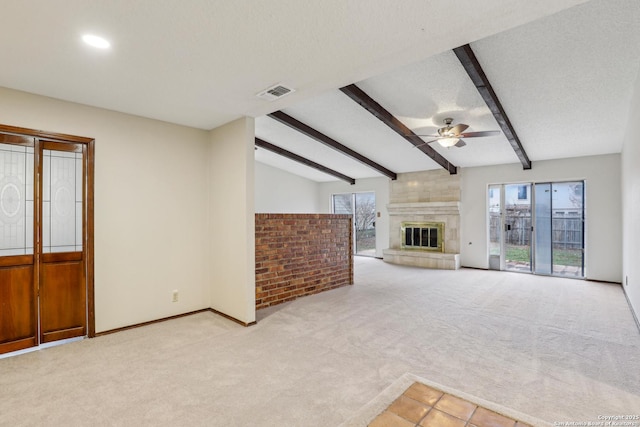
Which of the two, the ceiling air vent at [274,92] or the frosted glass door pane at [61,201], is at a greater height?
the ceiling air vent at [274,92]

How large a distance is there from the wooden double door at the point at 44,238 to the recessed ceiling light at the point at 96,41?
145 cm

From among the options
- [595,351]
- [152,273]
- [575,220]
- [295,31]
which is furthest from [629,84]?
[152,273]

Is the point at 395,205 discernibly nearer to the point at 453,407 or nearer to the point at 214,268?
the point at 214,268

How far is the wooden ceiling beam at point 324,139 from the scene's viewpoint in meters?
5.34

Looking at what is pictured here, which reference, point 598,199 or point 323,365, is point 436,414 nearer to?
point 323,365

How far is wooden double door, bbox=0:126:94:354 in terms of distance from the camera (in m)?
2.95

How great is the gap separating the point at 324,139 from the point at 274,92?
3313 mm

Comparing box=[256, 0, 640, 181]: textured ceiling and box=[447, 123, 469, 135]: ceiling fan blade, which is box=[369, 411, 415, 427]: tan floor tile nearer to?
box=[256, 0, 640, 181]: textured ceiling

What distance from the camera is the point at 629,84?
11.8ft

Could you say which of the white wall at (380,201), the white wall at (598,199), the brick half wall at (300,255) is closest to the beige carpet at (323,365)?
the brick half wall at (300,255)

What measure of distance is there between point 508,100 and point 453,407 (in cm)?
399

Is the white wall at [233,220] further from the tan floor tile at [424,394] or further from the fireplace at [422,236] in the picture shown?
the fireplace at [422,236]

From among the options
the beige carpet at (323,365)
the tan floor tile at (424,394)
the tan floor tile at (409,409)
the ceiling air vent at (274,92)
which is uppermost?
the ceiling air vent at (274,92)

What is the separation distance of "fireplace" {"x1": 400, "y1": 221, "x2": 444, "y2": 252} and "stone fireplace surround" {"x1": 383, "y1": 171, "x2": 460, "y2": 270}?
0.09 m
